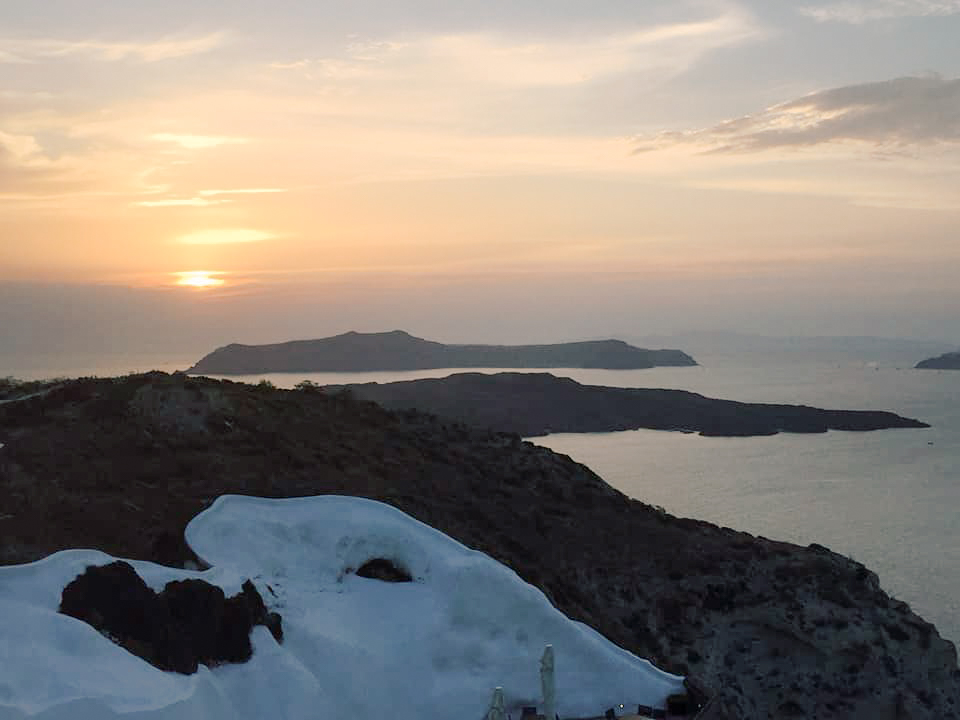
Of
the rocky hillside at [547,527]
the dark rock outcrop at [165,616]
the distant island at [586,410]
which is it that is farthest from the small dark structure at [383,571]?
the distant island at [586,410]

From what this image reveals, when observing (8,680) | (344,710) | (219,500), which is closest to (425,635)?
(344,710)

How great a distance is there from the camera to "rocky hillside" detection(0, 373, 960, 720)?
981 inches

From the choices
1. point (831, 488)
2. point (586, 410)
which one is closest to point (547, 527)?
point (831, 488)

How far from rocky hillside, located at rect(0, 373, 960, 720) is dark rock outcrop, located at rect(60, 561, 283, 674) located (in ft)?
18.6

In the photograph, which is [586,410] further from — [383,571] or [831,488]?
[383,571]

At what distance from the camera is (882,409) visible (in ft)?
570

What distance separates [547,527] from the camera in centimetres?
3372

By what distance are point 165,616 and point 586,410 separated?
457 ft

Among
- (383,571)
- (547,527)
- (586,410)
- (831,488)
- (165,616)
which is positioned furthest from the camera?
(586,410)

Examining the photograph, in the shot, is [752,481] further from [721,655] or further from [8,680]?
[8,680]

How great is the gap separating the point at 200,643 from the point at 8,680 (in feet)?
12.8

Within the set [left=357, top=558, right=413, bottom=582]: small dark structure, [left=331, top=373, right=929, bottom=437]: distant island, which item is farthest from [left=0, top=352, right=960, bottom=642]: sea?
[left=357, top=558, right=413, bottom=582]: small dark structure

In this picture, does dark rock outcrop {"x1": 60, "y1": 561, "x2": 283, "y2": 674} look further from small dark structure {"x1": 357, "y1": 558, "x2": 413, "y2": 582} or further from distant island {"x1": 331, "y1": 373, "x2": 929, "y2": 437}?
distant island {"x1": 331, "y1": 373, "x2": 929, "y2": 437}

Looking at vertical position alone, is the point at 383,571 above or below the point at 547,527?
above
